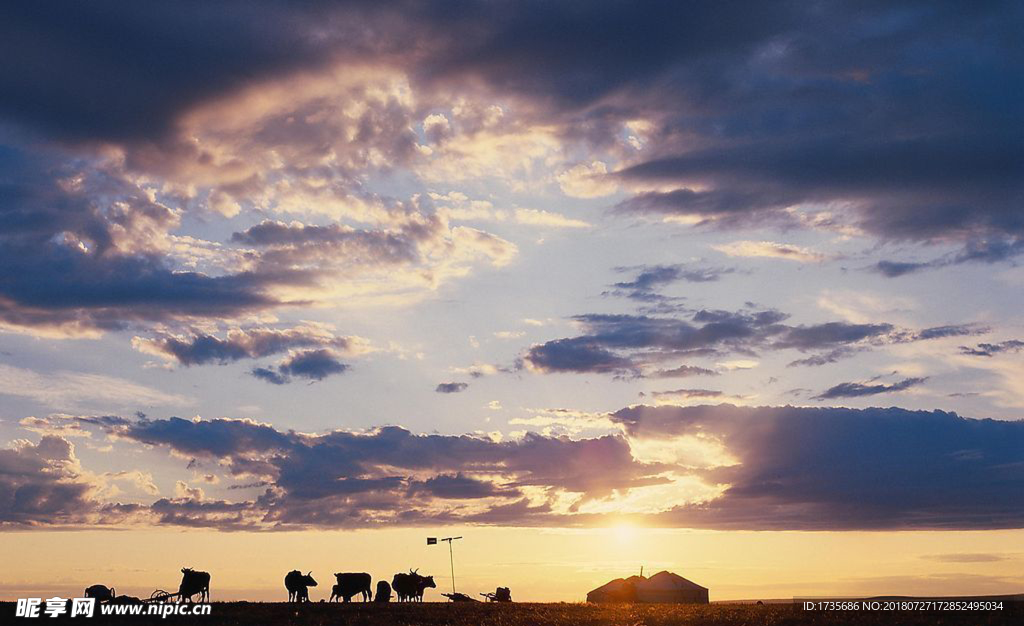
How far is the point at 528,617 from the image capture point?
6494 cm

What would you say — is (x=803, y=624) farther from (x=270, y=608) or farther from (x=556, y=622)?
(x=270, y=608)

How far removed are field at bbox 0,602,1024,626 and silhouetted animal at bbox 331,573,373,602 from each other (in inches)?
1273

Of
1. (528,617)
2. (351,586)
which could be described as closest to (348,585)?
(351,586)

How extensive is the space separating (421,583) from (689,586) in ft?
178

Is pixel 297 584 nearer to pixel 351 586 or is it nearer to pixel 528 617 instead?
pixel 351 586

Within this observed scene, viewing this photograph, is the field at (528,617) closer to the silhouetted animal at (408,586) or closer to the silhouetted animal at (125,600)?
the silhouetted animal at (125,600)

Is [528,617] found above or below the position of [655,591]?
below

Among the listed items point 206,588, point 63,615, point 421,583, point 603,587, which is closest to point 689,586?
point 603,587

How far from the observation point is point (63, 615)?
60812 mm

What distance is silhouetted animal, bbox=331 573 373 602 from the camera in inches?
4097

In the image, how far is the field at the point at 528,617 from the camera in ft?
195

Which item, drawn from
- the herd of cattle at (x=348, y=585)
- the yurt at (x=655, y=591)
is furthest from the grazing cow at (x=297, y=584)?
the yurt at (x=655, y=591)

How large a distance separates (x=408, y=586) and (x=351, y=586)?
23.2 feet

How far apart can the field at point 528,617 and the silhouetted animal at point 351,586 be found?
32322mm
